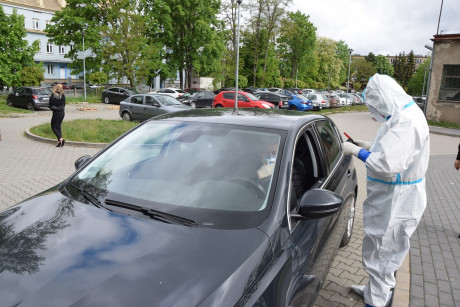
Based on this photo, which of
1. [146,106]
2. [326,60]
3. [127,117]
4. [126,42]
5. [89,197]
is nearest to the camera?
[89,197]

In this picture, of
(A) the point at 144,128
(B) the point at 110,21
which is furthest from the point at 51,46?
(A) the point at 144,128

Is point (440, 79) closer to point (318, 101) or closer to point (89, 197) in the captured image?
point (318, 101)

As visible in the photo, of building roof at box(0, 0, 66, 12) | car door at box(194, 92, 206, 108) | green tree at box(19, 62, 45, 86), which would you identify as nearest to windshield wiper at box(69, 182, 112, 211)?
car door at box(194, 92, 206, 108)

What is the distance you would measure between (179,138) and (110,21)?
126ft

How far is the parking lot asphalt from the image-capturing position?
3.61m

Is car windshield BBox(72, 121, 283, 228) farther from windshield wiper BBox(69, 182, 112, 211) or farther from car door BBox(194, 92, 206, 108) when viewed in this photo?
car door BBox(194, 92, 206, 108)

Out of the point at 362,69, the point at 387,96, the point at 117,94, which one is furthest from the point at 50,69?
the point at 362,69

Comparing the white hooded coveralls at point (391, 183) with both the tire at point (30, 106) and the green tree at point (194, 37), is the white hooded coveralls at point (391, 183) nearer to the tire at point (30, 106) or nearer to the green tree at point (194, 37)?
the tire at point (30, 106)

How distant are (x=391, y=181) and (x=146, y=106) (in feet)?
52.9

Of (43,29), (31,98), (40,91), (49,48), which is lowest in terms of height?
(31,98)

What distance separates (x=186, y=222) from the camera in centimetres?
213

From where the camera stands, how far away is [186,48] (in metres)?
43.9

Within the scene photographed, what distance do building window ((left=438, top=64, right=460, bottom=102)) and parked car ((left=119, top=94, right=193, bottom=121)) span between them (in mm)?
16269

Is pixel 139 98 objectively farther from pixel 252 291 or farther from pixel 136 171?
pixel 252 291
